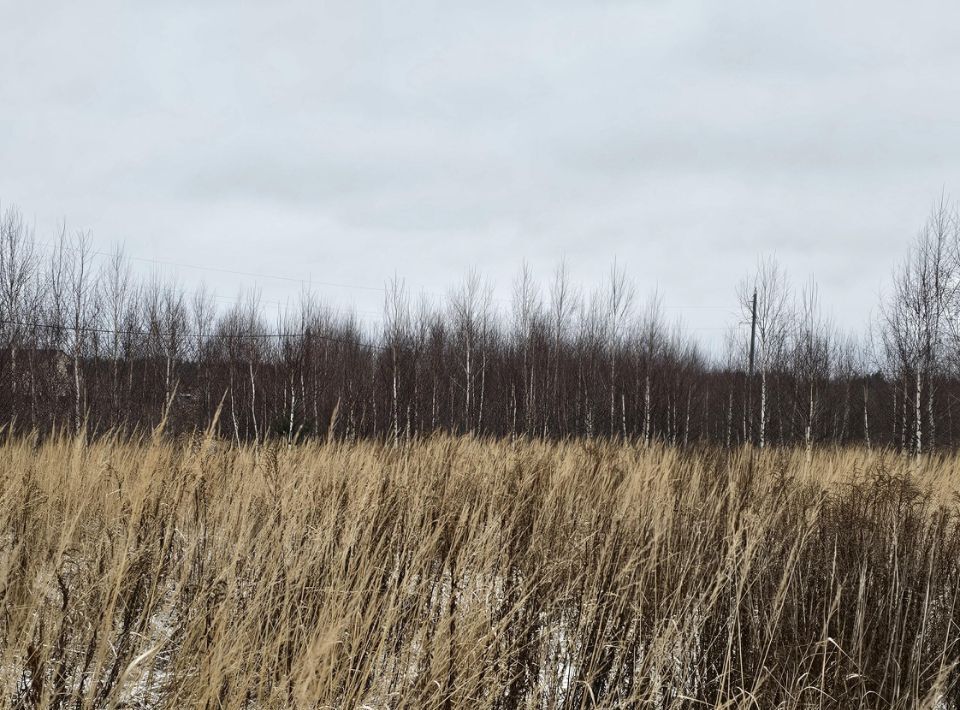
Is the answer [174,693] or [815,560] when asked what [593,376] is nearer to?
[815,560]

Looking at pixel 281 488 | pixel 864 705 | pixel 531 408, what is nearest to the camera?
pixel 864 705

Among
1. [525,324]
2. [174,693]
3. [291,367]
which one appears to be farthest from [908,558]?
[525,324]

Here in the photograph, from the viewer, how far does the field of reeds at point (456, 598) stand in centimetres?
209

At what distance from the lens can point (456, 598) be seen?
268 cm

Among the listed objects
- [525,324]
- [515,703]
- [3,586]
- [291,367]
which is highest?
[525,324]

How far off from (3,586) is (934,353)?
59.2 ft

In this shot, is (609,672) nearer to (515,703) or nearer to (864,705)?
(515,703)

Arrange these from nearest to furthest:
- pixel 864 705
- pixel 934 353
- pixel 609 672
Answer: pixel 864 705, pixel 609 672, pixel 934 353

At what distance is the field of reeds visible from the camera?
2.09m

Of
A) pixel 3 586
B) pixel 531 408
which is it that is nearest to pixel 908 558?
pixel 3 586

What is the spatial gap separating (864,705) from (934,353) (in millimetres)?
16295

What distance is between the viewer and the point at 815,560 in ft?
10.8

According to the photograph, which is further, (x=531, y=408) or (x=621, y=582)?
(x=531, y=408)

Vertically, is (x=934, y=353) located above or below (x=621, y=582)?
above
